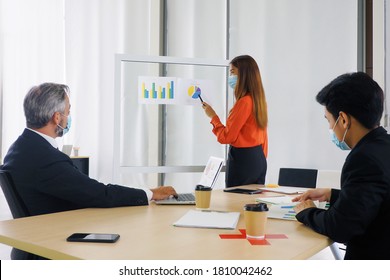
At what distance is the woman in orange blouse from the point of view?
109 inches

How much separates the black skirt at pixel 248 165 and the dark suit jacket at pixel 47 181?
4.48 ft

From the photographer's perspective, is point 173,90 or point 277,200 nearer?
point 277,200

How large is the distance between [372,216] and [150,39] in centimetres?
367

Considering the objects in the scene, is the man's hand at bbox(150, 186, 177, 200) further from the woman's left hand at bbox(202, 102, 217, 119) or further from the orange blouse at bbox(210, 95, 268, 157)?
the woman's left hand at bbox(202, 102, 217, 119)

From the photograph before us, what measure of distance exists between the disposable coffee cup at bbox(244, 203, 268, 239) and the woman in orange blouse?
5.26ft

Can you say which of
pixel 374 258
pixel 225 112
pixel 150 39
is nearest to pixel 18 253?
pixel 374 258

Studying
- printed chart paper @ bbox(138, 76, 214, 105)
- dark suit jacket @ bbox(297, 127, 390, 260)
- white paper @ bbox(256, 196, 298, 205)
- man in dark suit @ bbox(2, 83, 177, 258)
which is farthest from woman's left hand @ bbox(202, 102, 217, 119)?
dark suit jacket @ bbox(297, 127, 390, 260)

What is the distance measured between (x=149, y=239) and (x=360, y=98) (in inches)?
30.3

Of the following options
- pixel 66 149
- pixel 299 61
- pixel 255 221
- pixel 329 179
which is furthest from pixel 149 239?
→ pixel 66 149

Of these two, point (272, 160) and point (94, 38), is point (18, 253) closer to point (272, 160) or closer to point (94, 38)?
point (272, 160)

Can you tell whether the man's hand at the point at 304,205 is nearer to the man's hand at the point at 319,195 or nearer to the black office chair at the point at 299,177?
the man's hand at the point at 319,195

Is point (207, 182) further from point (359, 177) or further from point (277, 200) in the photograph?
point (359, 177)

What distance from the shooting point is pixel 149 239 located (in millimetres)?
1131

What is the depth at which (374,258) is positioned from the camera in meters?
1.19
